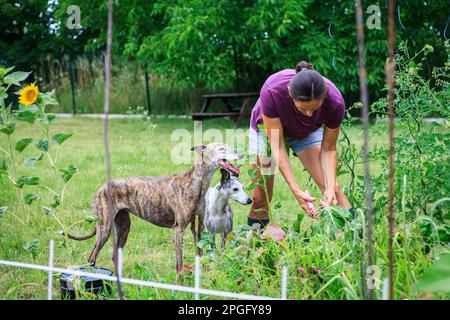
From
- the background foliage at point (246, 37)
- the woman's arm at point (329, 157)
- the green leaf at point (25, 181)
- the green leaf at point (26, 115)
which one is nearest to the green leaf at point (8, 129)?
the green leaf at point (26, 115)

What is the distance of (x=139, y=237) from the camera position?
4.66m

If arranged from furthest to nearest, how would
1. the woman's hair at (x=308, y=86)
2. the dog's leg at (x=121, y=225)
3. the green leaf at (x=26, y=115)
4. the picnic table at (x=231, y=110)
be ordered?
the picnic table at (x=231, y=110), the dog's leg at (x=121, y=225), the woman's hair at (x=308, y=86), the green leaf at (x=26, y=115)

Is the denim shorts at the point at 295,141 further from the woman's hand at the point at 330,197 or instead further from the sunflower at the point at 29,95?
the sunflower at the point at 29,95

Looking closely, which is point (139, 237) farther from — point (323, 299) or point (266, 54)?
point (266, 54)

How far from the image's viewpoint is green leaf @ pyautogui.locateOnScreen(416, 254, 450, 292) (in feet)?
6.51

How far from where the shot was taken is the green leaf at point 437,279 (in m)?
1.98

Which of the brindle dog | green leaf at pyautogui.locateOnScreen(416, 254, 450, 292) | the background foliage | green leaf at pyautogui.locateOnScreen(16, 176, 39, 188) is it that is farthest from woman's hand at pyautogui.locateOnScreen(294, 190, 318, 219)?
the background foliage

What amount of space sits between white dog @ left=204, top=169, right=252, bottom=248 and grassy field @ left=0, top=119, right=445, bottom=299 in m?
0.29

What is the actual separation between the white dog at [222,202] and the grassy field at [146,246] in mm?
286

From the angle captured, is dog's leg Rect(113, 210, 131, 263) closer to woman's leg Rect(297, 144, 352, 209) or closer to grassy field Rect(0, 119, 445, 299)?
grassy field Rect(0, 119, 445, 299)

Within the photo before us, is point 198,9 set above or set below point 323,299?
above

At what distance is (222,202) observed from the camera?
418 cm

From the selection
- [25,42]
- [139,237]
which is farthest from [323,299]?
[25,42]
